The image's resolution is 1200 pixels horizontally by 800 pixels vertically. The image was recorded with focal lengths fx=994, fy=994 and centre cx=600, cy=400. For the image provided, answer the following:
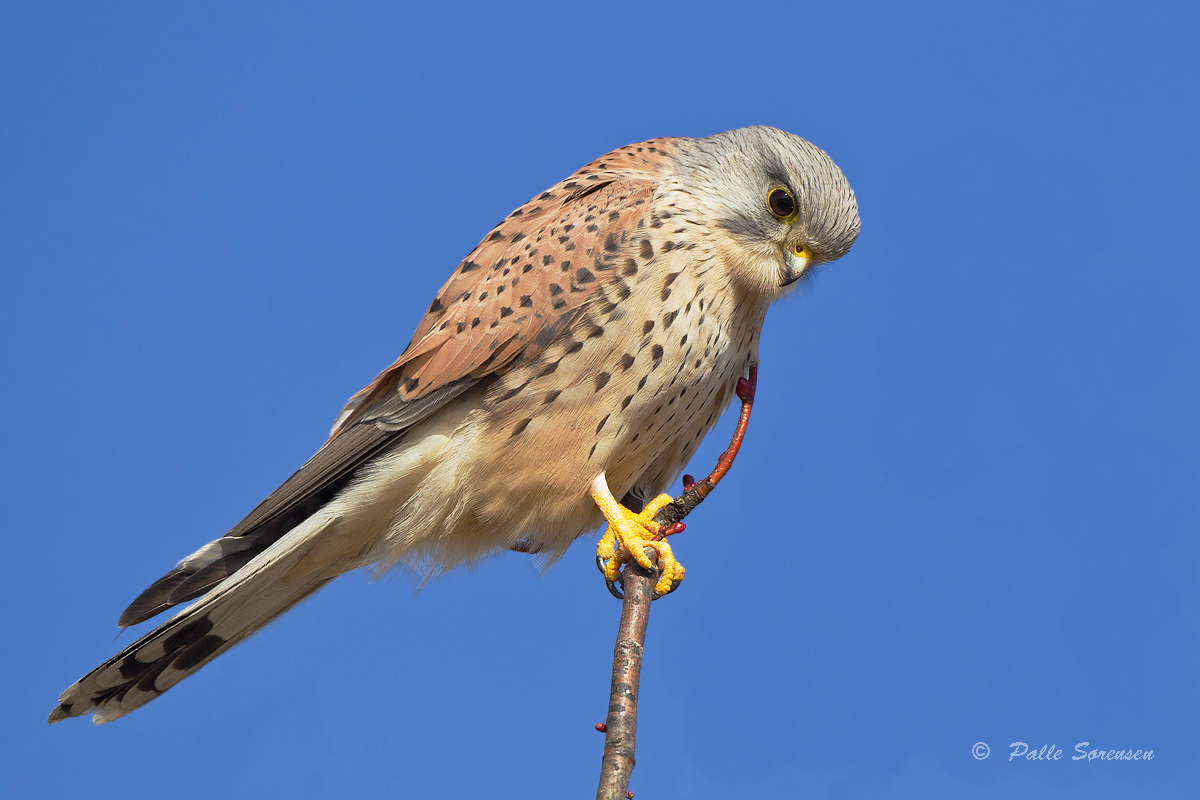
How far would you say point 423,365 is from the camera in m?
2.59

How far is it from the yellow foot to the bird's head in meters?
0.65

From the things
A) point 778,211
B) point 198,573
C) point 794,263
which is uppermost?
point 778,211

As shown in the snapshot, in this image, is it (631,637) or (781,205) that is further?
(781,205)

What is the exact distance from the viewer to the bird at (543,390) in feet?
8.10

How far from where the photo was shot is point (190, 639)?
8.16 ft

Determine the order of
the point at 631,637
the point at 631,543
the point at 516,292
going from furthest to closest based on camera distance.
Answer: the point at 516,292 < the point at 631,543 < the point at 631,637

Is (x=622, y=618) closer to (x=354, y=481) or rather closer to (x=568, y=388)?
(x=568, y=388)

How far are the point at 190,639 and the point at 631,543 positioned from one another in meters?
1.13

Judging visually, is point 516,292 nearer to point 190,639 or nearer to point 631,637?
point 631,637

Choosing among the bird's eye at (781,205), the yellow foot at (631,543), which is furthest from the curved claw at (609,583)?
the bird's eye at (781,205)

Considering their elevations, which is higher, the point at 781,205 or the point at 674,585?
Answer: the point at 781,205

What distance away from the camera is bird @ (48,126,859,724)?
8.10ft

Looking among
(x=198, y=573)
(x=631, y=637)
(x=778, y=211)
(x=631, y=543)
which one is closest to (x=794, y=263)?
(x=778, y=211)

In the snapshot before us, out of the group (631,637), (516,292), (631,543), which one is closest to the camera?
(631,637)
